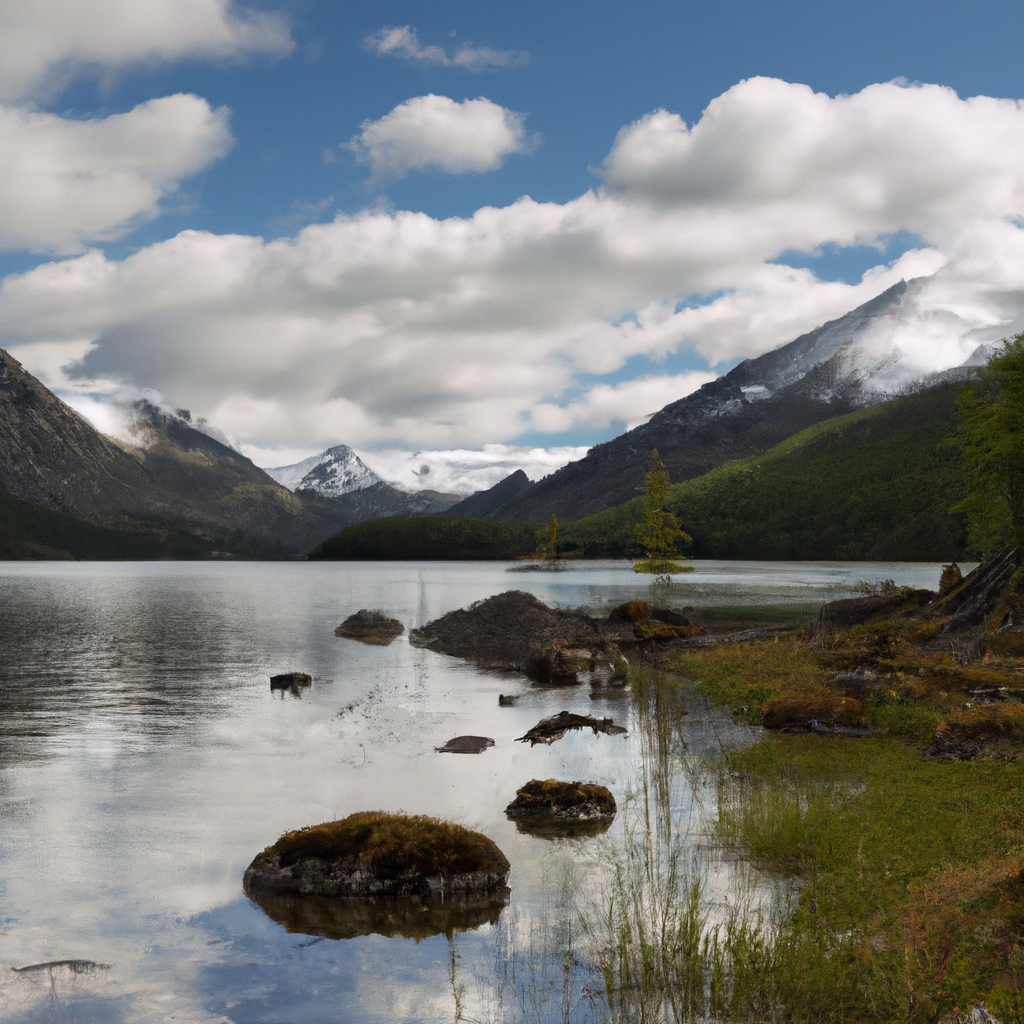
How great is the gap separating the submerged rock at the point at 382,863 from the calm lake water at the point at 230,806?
576mm

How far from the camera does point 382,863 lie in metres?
11.9

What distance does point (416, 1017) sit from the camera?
27.6 feet

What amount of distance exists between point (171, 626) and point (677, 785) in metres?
55.8

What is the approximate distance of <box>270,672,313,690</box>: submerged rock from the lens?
33438 millimetres

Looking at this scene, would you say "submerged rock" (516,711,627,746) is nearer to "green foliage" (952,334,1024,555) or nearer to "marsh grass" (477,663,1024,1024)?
"marsh grass" (477,663,1024,1024)

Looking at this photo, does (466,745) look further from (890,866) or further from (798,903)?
(890,866)

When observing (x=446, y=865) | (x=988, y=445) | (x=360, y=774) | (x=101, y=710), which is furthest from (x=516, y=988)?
(x=988, y=445)

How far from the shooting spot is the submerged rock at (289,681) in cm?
3344

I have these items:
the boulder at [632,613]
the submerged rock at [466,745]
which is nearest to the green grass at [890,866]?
the submerged rock at [466,745]

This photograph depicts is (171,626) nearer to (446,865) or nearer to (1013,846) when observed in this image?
(446,865)

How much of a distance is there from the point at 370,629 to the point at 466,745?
36.8 metres

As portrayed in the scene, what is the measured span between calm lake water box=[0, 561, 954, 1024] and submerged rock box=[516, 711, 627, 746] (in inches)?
20.4

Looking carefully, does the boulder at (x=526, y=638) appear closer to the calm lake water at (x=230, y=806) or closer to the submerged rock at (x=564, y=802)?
the calm lake water at (x=230, y=806)

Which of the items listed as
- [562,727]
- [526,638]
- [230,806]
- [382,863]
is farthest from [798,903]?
[526,638]
